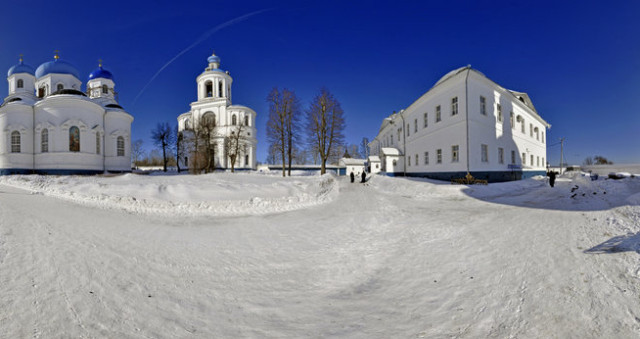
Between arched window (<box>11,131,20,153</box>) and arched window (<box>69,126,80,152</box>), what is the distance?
4.74m

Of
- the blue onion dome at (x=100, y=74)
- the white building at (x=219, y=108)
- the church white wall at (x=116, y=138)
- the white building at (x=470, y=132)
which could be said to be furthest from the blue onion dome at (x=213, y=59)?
the white building at (x=470, y=132)

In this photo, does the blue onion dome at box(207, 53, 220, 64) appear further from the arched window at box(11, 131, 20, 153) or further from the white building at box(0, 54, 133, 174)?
the arched window at box(11, 131, 20, 153)

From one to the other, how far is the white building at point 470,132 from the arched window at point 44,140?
37321mm

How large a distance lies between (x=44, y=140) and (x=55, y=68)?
12882 millimetres

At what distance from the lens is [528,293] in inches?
147

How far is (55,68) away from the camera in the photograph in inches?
1278

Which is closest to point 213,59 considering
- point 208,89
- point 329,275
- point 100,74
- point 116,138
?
point 208,89

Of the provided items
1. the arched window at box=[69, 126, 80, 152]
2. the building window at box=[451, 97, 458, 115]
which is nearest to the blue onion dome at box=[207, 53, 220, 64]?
the arched window at box=[69, 126, 80, 152]

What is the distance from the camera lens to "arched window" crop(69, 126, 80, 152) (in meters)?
26.3

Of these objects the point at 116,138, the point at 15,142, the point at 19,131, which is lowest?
the point at 15,142

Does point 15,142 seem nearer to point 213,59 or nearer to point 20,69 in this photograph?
point 20,69

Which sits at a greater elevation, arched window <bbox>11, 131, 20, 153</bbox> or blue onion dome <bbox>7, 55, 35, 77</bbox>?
blue onion dome <bbox>7, 55, 35, 77</bbox>

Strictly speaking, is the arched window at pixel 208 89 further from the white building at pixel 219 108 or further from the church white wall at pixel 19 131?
the church white wall at pixel 19 131

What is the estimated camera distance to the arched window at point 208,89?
48.1m
